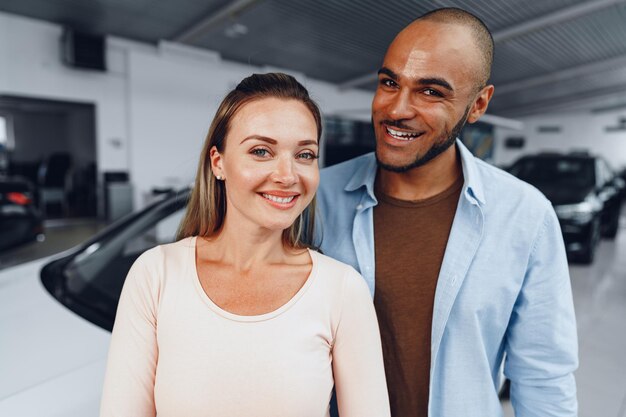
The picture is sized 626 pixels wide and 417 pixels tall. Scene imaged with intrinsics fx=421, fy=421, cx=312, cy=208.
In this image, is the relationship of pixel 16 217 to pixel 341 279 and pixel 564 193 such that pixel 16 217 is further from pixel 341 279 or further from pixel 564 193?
pixel 564 193

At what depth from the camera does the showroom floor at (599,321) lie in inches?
86.5

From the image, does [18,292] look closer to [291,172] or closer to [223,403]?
[223,403]

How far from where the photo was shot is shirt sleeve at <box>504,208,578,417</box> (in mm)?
994

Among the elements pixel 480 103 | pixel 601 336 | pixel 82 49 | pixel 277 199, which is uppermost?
pixel 82 49

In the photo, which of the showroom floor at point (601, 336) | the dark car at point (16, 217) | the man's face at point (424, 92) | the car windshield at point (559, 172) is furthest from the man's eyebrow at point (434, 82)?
the car windshield at point (559, 172)

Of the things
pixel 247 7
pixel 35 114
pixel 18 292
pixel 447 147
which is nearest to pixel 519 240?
pixel 447 147

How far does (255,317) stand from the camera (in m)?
0.83

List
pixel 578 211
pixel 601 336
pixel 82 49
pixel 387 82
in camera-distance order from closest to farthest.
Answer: pixel 387 82 → pixel 601 336 → pixel 578 211 → pixel 82 49

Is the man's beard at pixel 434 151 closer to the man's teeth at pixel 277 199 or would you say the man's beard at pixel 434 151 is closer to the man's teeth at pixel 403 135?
the man's teeth at pixel 403 135

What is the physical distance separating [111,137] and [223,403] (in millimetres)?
7277

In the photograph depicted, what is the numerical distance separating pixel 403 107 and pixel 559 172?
4.76 metres

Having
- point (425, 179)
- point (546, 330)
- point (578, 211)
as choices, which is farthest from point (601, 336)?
point (425, 179)

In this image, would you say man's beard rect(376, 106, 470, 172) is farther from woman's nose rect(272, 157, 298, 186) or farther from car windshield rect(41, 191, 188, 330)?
car windshield rect(41, 191, 188, 330)

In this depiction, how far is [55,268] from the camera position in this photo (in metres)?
1.65
